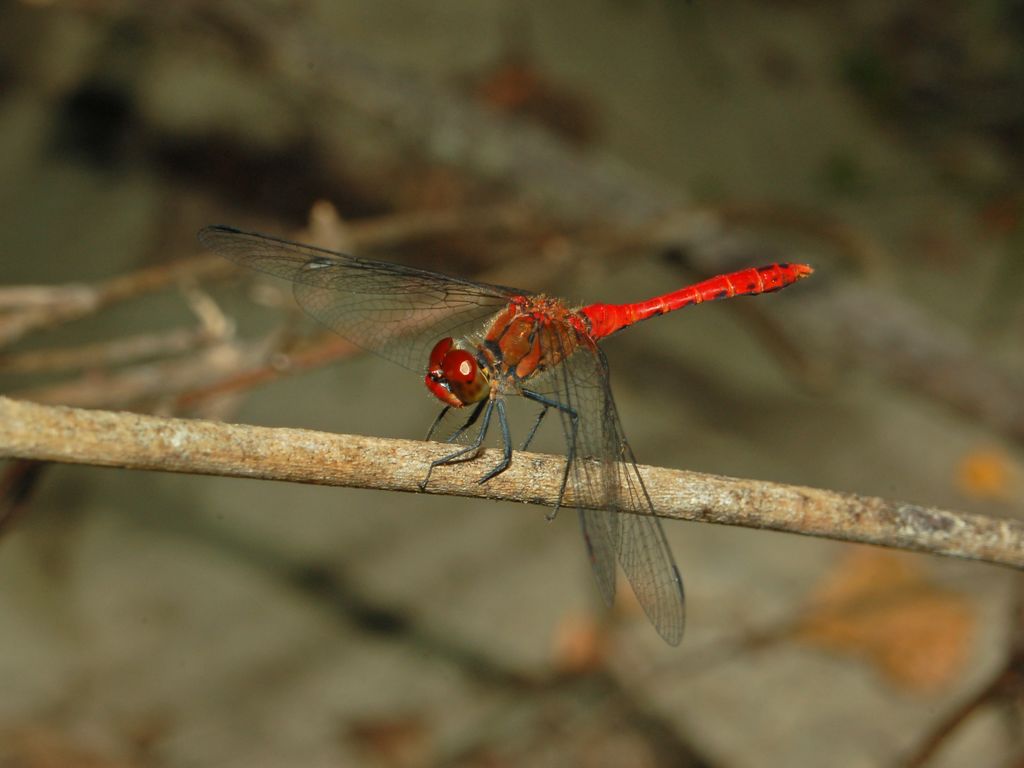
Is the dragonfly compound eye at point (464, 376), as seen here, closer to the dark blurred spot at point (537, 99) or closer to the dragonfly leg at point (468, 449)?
the dragonfly leg at point (468, 449)

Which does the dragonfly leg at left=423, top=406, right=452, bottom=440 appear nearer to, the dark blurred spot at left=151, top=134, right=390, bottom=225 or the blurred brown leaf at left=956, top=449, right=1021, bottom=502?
the dark blurred spot at left=151, top=134, right=390, bottom=225

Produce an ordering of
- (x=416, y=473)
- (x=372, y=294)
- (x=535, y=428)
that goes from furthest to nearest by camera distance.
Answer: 1. (x=372, y=294)
2. (x=535, y=428)
3. (x=416, y=473)

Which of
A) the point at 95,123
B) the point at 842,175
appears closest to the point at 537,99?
the point at 842,175

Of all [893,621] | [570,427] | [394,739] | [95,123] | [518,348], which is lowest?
[394,739]

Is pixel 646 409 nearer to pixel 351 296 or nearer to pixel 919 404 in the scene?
pixel 919 404

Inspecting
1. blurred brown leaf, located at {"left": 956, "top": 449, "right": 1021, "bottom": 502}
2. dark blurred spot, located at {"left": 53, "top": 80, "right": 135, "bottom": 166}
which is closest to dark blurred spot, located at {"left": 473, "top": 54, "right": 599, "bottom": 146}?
dark blurred spot, located at {"left": 53, "top": 80, "right": 135, "bottom": 166}

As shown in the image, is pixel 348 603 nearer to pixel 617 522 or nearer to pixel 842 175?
pixel 617 522

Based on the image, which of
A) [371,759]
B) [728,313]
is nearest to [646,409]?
[728,313]
